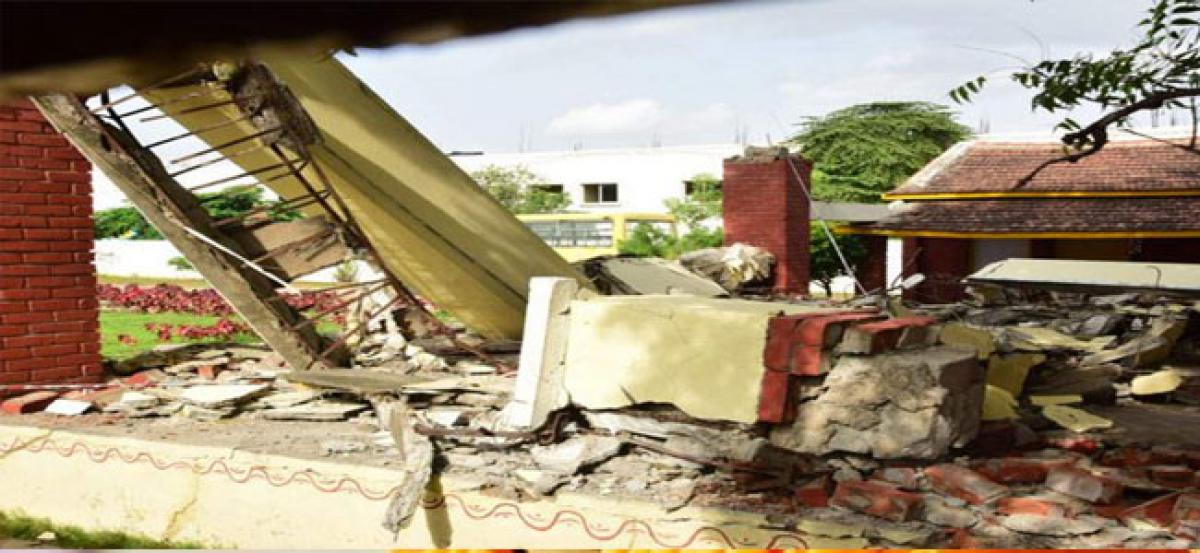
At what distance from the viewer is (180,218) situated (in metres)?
6.93

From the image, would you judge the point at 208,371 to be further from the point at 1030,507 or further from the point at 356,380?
the point at 1030,507

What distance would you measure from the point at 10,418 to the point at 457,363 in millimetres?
3125

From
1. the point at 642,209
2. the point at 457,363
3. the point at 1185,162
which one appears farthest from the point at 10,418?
the point at 642,209

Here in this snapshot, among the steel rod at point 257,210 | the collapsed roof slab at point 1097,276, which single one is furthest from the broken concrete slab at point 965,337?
the steel rod at point 257,210

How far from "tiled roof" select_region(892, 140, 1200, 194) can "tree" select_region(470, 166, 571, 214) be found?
46.4 ft

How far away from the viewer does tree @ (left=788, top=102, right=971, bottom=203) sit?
32.0 metres

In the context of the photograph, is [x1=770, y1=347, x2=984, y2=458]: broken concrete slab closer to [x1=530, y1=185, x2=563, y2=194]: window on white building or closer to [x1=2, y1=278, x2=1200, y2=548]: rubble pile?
[x1=2, y1=278, x2=1200, y2=548]: rubble pile

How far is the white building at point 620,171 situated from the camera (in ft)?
103

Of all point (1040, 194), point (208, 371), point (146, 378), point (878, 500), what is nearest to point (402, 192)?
point (208, 371)

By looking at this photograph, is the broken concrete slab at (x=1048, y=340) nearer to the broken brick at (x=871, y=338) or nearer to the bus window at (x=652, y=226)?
the broken brick at (x=871, y=338)

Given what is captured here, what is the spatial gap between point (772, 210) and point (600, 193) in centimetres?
1827

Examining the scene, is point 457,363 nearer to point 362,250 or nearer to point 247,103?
point 362,250

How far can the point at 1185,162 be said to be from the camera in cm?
1833

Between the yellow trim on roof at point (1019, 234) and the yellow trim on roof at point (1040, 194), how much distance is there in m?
0.76
